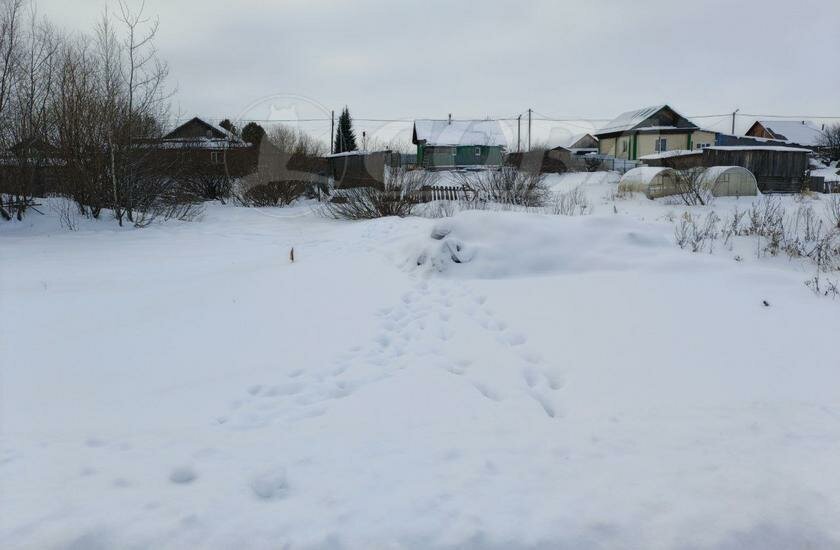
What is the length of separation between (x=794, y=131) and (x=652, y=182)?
124ft

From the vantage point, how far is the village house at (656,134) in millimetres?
35625

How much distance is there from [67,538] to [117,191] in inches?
440

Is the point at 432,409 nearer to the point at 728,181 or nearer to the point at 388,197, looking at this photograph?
the point at 388,197

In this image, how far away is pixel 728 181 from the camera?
1755 centimetres

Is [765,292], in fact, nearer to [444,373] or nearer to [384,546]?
[444,373]

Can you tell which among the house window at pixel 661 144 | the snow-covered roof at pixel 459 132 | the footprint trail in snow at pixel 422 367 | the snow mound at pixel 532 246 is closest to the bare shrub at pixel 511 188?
the snow mound at pixel 532 246

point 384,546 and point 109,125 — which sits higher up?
point 109,125

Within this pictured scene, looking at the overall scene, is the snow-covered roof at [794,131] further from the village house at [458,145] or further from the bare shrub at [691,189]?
the bare shrub at [691,189]

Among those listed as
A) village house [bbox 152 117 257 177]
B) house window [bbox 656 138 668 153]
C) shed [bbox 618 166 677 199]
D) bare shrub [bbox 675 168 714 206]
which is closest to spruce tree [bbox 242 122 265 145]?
village house [bbox 152 117 257 177]

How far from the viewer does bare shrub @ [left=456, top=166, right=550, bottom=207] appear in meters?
14.5

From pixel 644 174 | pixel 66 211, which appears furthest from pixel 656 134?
pixel 66 211

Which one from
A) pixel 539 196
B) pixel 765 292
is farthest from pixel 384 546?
pixel 539 196

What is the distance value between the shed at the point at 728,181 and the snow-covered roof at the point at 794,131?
108 ft

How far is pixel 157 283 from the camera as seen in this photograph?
5586mm
